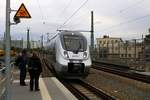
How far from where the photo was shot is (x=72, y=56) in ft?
77.4

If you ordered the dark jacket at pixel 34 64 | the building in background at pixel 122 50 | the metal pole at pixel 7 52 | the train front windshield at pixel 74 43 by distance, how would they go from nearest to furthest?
the metal pole at pixel 7 52
the dark jacket at pixel 34 64
the train front windshield at pixel 74 43
the building in background at pixel 122 50

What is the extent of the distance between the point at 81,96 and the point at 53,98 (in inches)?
115

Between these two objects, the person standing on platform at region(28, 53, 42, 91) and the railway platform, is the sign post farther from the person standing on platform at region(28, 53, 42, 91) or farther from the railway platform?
the person standing on platform at region(28, 53, 42, 91)

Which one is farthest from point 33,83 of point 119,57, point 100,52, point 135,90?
point 100,52

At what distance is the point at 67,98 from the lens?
14.6 m

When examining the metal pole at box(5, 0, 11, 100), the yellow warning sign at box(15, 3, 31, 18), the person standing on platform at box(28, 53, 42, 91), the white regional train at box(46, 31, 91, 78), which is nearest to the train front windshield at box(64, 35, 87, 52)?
the white regional train at box(46, 31, 91, 78)

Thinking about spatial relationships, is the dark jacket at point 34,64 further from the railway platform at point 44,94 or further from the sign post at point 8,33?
the sign post at point 8,33

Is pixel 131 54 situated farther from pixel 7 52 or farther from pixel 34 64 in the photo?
pixel 7 52

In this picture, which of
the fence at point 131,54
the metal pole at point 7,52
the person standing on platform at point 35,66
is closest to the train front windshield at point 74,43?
the person standing on platform at point 35,66

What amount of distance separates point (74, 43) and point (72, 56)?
1.16m

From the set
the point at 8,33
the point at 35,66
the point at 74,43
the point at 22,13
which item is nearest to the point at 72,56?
the point at 74,43

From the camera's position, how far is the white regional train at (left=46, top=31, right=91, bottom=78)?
2320 cm

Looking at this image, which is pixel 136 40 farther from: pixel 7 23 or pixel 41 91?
pixel 7 23

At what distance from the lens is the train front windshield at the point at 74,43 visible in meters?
24.1
